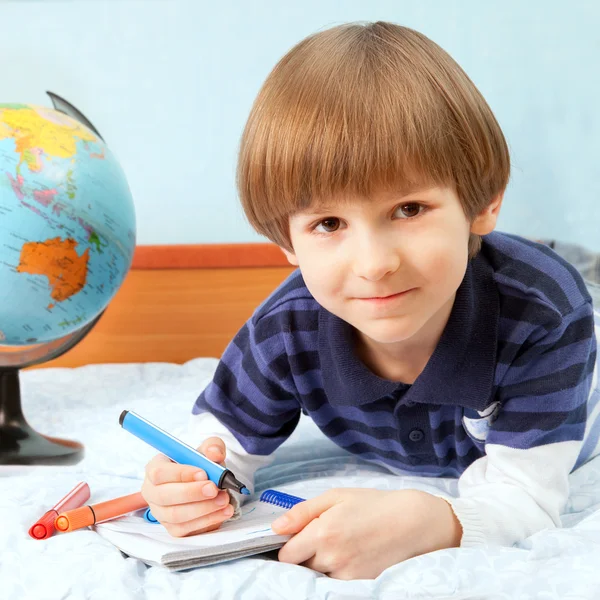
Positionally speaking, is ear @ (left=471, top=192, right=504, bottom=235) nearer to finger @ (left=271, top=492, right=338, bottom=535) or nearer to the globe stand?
finger @ (left=271, top=492, right=338, bottom=535)

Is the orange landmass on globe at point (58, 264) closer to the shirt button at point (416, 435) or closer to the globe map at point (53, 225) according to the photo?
the globe map at point (53, 225)

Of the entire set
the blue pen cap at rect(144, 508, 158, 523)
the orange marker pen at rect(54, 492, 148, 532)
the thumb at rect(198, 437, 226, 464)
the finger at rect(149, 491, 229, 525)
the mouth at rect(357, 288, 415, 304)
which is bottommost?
the blue pen cap at rect(144, 508, 158, 523)

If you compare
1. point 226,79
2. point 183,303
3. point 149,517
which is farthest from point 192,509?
point 226,79

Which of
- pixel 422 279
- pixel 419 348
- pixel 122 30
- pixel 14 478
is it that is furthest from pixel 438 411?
pixel 122 30

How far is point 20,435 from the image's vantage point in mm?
1145

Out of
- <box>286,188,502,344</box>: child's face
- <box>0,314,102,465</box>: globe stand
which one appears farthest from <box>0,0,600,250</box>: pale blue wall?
<box>286,188,502,344</box>: child's face

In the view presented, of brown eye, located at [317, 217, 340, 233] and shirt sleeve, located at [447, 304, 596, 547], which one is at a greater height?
brown eye, located at [317, 217, 340, 233]

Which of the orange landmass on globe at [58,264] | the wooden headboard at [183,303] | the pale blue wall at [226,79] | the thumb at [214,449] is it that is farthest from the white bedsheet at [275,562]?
the pale blue wall at [226,79]

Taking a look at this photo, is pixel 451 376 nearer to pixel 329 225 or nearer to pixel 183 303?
pixel 329 225

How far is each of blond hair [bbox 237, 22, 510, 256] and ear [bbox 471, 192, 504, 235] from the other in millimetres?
12

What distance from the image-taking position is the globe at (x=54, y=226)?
99 cm

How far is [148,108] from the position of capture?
5.69 ft

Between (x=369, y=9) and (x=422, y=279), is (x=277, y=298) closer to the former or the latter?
(x=422, y=279)

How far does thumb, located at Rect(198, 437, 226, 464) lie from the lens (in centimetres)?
79
